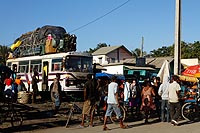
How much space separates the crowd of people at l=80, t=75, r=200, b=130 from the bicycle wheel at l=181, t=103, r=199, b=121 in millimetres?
886

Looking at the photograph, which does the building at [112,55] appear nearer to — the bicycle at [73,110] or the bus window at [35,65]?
the bus window at [35,65]

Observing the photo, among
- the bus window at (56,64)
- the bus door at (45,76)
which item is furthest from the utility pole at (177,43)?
the bus door at (45,76)

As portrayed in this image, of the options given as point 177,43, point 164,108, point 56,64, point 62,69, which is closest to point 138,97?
point 164,108

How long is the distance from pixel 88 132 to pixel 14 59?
591 inches

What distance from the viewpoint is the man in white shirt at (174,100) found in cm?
1262

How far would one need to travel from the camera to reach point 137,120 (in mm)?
14273

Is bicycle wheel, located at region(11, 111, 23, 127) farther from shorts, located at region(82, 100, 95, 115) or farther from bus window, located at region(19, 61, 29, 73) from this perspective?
bus window, located at region(19, 61, 29, 73)

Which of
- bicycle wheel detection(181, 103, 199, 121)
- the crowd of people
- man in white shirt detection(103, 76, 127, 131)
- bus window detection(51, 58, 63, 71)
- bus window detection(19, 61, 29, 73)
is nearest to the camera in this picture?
man in white shirt detection(103, 76, 127, 131)

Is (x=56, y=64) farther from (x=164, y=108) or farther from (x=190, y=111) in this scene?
(x=190, y=111)

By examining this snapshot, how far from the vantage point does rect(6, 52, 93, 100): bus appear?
1952cm

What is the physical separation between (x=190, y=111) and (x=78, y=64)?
7644 millimetres

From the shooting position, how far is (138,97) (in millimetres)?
15086

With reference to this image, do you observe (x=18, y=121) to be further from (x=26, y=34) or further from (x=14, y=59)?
(x=26, y=34)

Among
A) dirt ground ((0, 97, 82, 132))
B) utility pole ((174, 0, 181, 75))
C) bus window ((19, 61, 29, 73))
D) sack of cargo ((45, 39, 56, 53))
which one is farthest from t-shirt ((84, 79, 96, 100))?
bus window ((19, 61, 29, 73))
